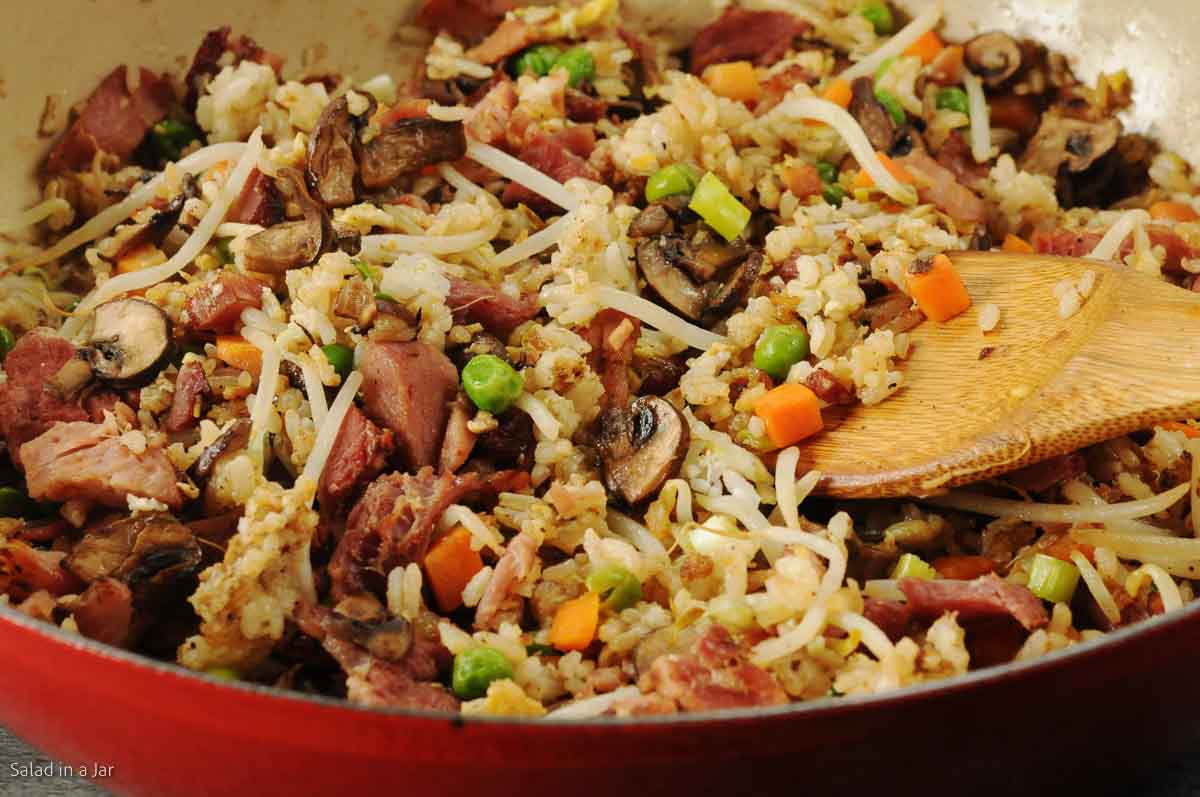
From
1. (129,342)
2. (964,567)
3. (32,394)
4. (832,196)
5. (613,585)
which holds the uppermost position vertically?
(832,196)

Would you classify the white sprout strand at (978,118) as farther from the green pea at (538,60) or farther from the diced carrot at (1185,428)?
the green pea at (538,60)

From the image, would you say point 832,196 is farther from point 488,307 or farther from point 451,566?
point 451,566

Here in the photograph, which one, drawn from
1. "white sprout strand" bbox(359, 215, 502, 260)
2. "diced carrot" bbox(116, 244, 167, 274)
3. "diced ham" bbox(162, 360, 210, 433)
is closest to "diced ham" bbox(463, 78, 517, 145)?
"white sprout strand" bbox(359, 215, 502, 260)

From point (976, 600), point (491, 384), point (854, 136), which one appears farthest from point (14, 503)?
point (854, 136)

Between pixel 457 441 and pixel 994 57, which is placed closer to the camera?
pixel 457 441

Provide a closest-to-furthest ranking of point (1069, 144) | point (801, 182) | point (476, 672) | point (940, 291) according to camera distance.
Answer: point (476, 672)
point (940, 291)
point (801, 182)
point (1069, 144)

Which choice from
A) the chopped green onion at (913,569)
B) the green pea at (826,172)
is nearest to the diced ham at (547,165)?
the green pea at (826,172)

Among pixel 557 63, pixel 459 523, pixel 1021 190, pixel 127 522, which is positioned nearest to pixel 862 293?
pixel 1021 190
